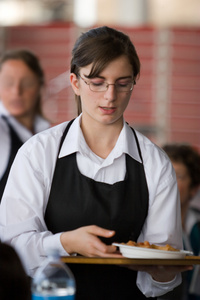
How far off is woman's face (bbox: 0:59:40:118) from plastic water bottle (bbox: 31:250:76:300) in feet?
6.66

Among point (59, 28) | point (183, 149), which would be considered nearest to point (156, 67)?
point (59, 28)

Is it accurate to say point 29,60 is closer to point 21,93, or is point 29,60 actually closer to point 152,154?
point 21,93

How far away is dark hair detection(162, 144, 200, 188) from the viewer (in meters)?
3.87

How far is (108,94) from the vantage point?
2.22 m

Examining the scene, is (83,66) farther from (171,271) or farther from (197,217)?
(197,217)

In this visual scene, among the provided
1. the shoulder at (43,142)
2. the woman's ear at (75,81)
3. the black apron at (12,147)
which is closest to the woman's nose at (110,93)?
the woman's ear at (75,81)

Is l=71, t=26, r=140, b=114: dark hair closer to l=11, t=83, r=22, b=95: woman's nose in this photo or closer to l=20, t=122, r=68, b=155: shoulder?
l=20, t=122, r=68, b=155: shoulder

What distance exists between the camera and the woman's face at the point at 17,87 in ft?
12.2

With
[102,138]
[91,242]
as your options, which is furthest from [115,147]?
[91,242]

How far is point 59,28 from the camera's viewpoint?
491 inches

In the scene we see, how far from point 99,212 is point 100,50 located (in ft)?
1.78

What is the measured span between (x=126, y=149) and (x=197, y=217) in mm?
1531

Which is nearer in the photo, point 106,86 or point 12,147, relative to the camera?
point 106,86

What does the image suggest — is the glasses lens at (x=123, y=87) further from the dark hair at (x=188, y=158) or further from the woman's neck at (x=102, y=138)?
the dark hair at (x=188, y=158)
